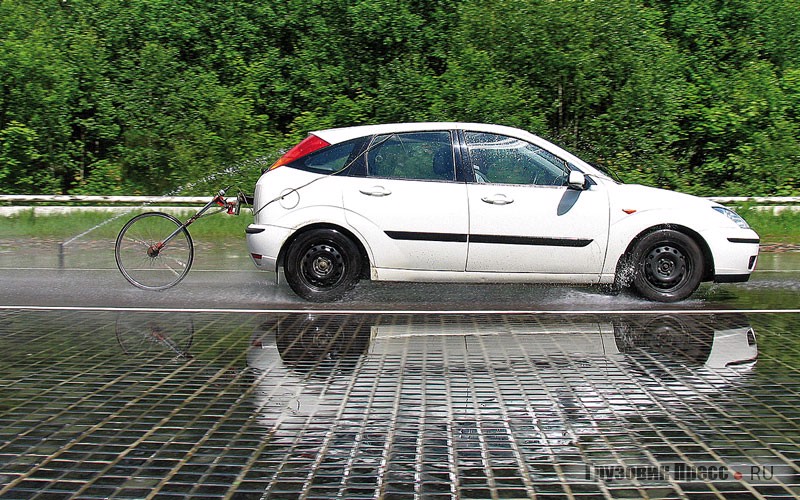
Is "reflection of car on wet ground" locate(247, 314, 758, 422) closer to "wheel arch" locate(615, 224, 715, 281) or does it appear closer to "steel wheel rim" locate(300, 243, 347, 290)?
"steel wheel rim" locate(300, 243, 347, 290)

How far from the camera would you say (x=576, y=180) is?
926 centimetres

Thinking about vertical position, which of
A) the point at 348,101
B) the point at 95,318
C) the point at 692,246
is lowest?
the point at 95,318

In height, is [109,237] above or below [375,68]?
below

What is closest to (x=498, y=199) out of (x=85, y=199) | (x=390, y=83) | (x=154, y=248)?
(x=154, y=248)

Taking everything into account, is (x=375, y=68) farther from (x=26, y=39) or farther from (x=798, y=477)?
(x=798, y=477)

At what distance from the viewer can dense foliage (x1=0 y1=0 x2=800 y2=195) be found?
611 inches

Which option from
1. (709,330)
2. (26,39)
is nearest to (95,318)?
(709,330)

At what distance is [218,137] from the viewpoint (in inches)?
615

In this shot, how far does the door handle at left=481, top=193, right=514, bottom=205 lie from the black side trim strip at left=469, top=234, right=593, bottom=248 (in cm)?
32

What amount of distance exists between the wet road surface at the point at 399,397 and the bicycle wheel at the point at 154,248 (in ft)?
2.26

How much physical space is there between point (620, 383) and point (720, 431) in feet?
3.68

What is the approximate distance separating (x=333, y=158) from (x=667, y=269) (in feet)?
11.1

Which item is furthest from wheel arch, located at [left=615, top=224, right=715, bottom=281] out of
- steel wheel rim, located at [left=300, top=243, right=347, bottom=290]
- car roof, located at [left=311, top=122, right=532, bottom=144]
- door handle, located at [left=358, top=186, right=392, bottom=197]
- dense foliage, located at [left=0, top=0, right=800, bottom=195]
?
dense foliage, located at [left=0, top=0, right=800, bottom=195]

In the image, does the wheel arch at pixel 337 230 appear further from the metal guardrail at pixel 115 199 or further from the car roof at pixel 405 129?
the metal guardrail at pixel 115 199
